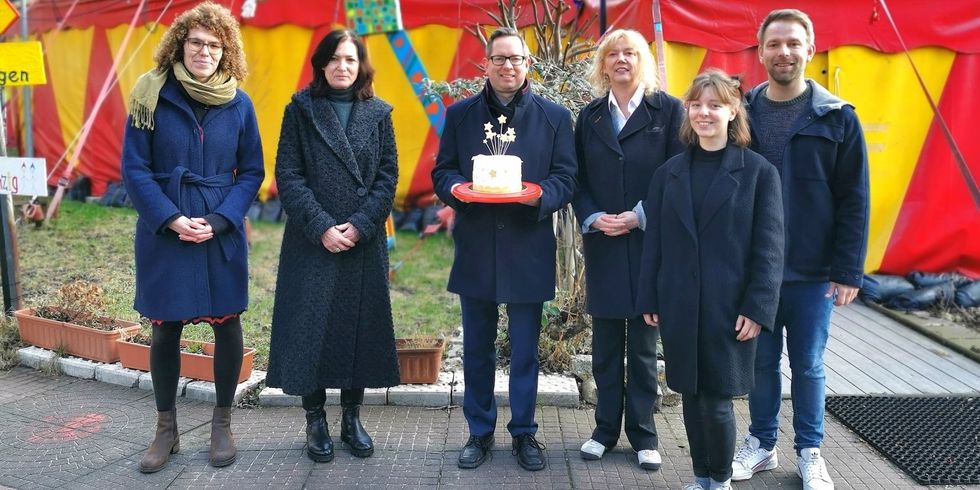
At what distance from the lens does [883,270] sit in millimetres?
6934

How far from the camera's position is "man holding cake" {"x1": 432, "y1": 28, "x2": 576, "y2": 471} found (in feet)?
11.0

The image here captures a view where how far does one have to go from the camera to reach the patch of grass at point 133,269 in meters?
5.64

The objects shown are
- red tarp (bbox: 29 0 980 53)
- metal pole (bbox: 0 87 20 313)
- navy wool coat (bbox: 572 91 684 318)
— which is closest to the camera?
navy wool coat (bbox: 572 91 684 318)

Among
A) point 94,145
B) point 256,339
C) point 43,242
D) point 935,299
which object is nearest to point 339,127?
point 256,339

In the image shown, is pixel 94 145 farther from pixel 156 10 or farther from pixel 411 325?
pixel 411 325

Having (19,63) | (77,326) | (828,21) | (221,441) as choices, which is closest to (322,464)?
(221,441)

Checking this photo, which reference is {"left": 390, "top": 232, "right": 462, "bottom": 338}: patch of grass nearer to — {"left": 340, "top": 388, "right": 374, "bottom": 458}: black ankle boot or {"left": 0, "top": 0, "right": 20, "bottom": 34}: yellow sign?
{"left": 340, "top": 388, "right": 374, "bottom": 458}: black ankle boot

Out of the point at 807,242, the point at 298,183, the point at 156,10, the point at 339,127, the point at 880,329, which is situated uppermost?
the point at 156,10

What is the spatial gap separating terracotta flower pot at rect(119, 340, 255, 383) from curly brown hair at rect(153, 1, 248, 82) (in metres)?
1.69

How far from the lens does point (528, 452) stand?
3.55m

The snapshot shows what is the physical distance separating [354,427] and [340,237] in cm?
95

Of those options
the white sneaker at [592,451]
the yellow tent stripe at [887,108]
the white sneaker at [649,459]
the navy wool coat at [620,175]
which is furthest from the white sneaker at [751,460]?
the yellow tent stripe at [887,108]

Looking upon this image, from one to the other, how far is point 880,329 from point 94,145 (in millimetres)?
9658

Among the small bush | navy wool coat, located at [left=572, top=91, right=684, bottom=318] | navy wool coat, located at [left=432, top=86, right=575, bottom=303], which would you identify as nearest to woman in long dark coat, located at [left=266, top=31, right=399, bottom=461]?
navy wool coat, located at [left=432, top=86, right=575, bottom=303]
